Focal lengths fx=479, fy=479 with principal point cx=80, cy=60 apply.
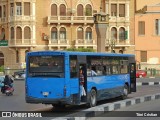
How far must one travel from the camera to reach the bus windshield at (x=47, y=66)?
1797 cm

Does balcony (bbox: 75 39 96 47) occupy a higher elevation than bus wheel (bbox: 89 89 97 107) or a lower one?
higher

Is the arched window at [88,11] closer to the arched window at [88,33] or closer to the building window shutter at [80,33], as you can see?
the arched window at [88,33]

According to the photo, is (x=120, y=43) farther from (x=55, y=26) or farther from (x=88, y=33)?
(x=55, y=26)

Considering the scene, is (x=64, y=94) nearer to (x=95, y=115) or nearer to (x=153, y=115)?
(x=95, y=115)

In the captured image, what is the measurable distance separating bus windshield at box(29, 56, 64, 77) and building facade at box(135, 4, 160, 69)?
50.7 metres

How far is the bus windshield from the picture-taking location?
17969mm

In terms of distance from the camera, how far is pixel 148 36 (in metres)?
68.7

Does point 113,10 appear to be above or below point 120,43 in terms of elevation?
above

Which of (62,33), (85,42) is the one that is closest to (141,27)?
(85,42)

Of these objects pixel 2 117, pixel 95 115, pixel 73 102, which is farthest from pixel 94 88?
pixel 2 117

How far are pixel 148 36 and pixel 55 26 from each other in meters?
13.5

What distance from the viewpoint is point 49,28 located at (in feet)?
218

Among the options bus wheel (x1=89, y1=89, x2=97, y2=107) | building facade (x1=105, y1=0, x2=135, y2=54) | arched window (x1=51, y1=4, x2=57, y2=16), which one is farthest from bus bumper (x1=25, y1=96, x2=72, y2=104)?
building facade (x1=105, y1=0, x2=135, y2=54)

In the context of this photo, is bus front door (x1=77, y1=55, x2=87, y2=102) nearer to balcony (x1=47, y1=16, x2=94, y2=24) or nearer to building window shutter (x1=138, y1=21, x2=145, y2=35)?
balcony (x1=47, y1=16, x2=94, y2=24)
